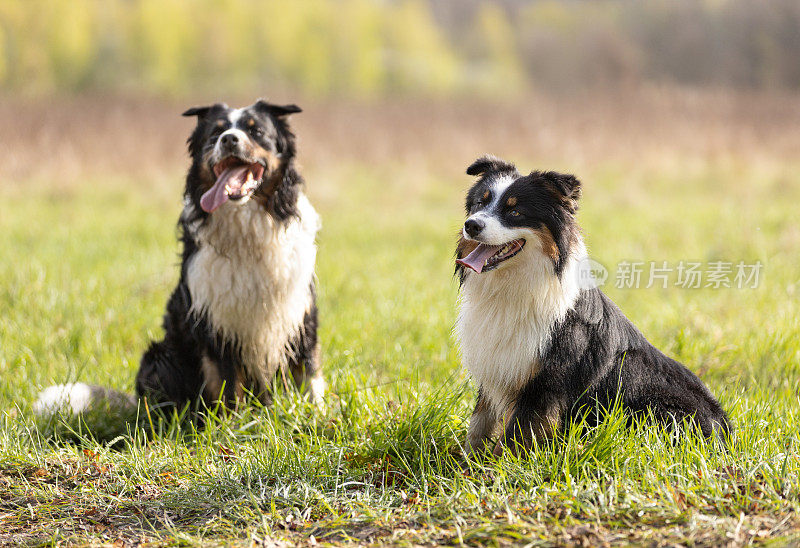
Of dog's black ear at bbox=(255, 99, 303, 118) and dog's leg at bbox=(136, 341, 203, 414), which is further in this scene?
dog's leg at bbox=(136, 341, 203, 414)

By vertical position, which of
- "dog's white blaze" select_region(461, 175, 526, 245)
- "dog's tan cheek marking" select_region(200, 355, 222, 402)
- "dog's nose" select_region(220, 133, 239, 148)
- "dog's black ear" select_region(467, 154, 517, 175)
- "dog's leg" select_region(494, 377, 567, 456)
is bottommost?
"dog's tan cheek marking" select_region(200, 355, 222, 402)

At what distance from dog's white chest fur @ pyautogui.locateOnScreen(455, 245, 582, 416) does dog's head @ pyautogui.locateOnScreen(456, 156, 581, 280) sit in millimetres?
48

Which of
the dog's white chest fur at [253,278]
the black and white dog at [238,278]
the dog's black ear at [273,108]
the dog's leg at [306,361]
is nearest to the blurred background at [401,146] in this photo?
the dog's black ear at [273,108]

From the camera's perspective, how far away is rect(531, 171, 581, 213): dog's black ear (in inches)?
126

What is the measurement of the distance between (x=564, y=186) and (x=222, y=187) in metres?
1.92

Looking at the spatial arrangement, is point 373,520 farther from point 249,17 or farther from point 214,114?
point 249,17

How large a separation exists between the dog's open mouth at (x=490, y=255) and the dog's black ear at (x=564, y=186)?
265 mm

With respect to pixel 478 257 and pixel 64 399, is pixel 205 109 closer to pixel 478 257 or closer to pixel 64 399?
pixel 64 399

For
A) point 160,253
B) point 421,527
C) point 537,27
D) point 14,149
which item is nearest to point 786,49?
point 537,27

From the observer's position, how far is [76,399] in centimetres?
429

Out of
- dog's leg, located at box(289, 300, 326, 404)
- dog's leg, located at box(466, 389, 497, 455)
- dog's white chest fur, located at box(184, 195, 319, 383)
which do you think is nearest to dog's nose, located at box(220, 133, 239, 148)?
dog's white chest fur, located at box(184, 195, 319, 383)

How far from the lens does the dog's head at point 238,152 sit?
13.1ft

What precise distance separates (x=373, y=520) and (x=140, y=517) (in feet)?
3.61

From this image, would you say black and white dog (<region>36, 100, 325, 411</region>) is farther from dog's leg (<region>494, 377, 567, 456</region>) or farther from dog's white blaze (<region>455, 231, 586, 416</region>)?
dog's leg (<region>494, 377, 567, 456</region>)
